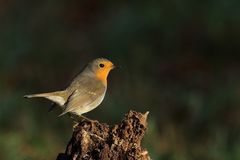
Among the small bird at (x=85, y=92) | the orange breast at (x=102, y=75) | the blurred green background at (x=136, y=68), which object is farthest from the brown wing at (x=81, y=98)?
the blurred green background at (x=136, y=68)

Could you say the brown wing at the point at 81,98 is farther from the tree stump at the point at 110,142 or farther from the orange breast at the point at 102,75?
the tree stump at the point at 110,142

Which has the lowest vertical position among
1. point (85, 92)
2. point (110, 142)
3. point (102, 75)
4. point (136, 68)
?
point (110, 142)

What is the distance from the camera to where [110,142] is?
7.48 m

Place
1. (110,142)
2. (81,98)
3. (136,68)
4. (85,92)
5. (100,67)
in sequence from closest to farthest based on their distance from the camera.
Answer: (110,142)
(81,98)
(85,92)
(100,67)
(136,68)

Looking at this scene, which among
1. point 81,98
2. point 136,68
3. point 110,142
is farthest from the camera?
point 136,68

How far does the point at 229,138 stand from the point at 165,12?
21.5ft

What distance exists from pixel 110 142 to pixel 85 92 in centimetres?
283

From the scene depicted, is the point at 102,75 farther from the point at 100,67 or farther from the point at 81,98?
the point at 81,98

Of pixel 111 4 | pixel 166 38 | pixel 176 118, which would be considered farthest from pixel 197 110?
pixel 111 4

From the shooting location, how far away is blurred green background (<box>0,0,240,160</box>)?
12523 millimetres

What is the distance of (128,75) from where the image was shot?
15766 millimetres

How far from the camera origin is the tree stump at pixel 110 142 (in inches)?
291

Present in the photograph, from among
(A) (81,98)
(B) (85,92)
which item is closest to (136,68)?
(B) (85,92)

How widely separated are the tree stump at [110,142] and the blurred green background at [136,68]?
3.39 metres
